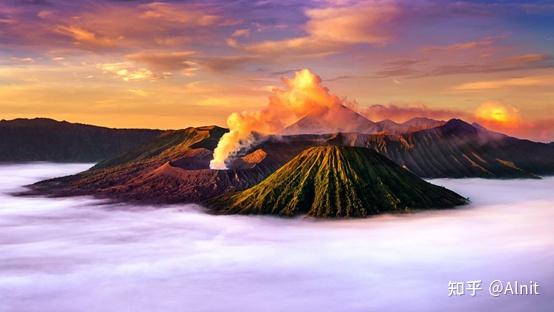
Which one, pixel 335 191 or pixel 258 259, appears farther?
pixel 335 191

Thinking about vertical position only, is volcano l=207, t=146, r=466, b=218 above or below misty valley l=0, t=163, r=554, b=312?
above

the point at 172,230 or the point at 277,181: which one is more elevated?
the point at 277,181

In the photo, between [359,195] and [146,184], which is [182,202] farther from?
[359,195]

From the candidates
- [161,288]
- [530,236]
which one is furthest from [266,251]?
[530,236]

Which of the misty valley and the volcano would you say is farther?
the volcano

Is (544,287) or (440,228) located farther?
(440,228)

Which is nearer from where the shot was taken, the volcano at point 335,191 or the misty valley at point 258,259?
the misty valley at point 258,259

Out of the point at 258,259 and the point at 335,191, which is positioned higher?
the point at 335,191

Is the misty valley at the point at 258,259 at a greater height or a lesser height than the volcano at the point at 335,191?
lesser
